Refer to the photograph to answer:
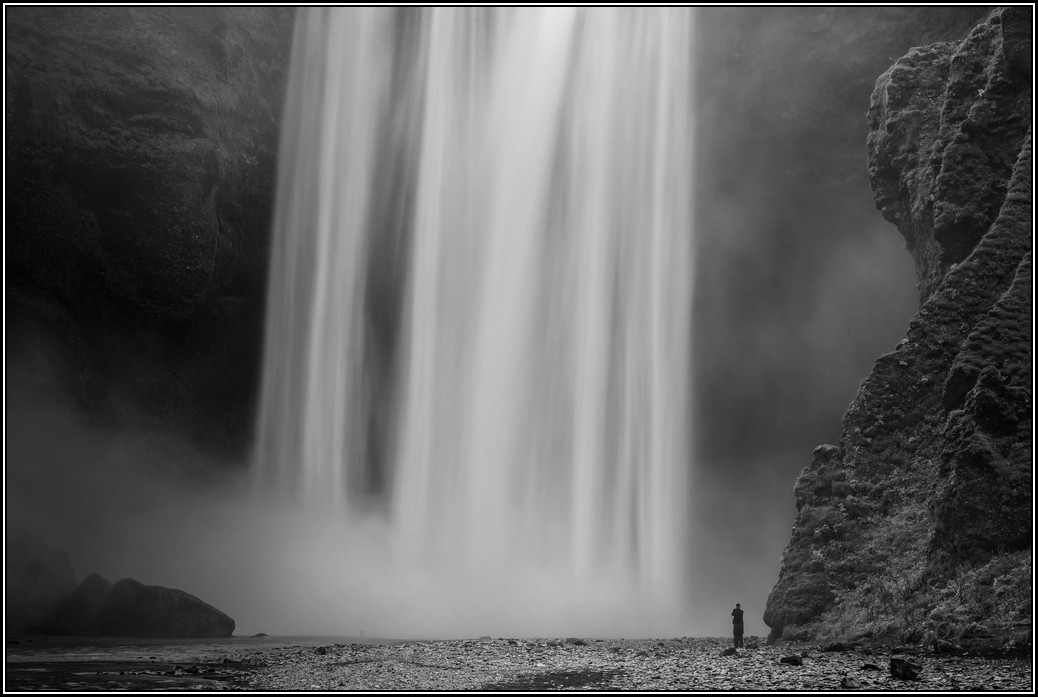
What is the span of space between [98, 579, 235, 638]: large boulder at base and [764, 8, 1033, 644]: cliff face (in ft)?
54.6

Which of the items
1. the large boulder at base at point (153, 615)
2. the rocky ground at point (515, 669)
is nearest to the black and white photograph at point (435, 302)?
the large boulder at base at point (153, 615)

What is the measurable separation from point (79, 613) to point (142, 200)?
1553 centimetres

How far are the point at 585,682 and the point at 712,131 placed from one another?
31.7m

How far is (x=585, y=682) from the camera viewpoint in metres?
16.1

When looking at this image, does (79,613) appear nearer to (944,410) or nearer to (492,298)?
(492,298)

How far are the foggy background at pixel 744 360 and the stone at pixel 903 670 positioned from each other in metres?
24.3

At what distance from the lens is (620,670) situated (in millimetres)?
17797

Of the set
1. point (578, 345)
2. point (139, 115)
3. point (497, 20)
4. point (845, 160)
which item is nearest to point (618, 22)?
point (497, 20)

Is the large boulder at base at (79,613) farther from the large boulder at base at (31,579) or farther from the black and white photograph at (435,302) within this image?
the large boulder at base at (31,579)

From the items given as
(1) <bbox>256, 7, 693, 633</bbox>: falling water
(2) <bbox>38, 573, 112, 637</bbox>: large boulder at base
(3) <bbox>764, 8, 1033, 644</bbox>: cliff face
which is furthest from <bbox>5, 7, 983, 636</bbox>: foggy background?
(3) <bbox>764, 8, 1033, 644</bbox>: cliff face

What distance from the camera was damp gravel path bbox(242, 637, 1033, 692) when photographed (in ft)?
49.2

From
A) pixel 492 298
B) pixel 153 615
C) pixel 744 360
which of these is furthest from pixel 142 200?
pixel 744 360

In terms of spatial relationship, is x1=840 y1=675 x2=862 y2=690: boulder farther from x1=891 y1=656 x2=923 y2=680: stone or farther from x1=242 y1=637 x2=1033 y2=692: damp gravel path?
x1=891 y1=656 x2=923 y2=680: stone

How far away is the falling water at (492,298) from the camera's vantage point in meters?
39.4
